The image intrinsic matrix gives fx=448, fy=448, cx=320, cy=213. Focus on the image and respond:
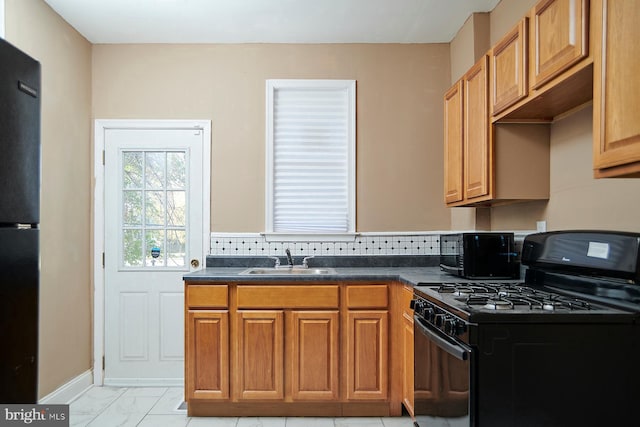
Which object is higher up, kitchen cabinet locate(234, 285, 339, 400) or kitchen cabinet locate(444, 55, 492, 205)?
kitchen cabinet locate(444, 55, 492, 205)

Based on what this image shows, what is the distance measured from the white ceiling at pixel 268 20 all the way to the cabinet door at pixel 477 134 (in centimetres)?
69

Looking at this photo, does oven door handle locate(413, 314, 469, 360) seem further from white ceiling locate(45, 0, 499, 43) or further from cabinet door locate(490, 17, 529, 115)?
white ceiling locate(45, 0, 499, 43)

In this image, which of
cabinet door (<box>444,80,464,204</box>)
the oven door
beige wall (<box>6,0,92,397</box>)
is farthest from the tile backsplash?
the oven door

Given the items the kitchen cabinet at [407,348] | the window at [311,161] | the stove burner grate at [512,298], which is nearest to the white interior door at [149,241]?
the window at [311,161]

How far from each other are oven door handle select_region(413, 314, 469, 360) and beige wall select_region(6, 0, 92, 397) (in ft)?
7.63

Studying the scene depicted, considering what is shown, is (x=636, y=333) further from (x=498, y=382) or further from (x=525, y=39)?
(x=525, y=39)

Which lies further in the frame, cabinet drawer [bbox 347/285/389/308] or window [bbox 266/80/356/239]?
window [bbox 266/80/356/239]

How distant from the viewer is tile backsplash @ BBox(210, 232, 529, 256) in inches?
137

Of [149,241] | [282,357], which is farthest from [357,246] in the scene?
[149,241]

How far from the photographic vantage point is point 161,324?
3.44m

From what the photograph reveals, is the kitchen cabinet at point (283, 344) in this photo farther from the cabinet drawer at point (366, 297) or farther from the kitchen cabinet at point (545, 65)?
the kitchen cabinet at point (545, 65)

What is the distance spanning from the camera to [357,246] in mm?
3492

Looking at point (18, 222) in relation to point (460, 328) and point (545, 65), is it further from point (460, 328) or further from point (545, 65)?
point (545, 65)

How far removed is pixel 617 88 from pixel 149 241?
3.13 meters
